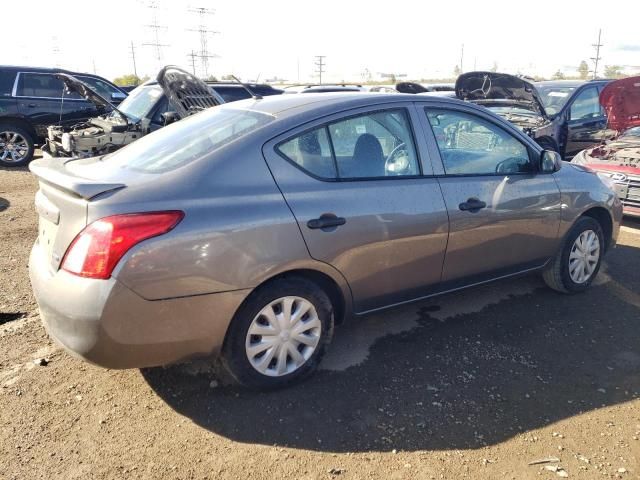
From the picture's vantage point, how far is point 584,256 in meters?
4.47

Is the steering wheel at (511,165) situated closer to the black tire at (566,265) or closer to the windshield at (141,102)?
the black tire at (566,265)

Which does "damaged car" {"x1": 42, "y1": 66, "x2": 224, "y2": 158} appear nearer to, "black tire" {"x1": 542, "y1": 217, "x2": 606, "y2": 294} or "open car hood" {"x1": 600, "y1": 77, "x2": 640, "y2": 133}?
"black tire" {"x1": 542, "y1": 217, "x2": 606, "y2": 294}

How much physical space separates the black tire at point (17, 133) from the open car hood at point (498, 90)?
325 inches

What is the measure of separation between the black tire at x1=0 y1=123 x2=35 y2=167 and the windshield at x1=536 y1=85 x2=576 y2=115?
968 centimetres

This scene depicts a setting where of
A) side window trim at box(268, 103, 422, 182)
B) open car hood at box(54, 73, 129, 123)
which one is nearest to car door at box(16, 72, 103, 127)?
open car hood at box(54, 73, 129, 123)

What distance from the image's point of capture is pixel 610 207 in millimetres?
4535

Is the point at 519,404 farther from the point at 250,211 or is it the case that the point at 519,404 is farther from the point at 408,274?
the point at 250,211

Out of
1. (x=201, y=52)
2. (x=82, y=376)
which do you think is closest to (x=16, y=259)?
(x=82, y=376)

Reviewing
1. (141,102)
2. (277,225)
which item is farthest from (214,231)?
(141,102)

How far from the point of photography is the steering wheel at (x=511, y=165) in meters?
3.89

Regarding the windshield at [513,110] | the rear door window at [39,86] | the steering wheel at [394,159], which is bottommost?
the steering wheel at [394,159]

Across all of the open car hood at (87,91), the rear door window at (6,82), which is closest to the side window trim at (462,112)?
the open car hood at (87,91)

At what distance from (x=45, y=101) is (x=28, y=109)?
36 cm

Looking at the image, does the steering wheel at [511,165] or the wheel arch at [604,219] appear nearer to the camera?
the steering wheel at [511,165]
